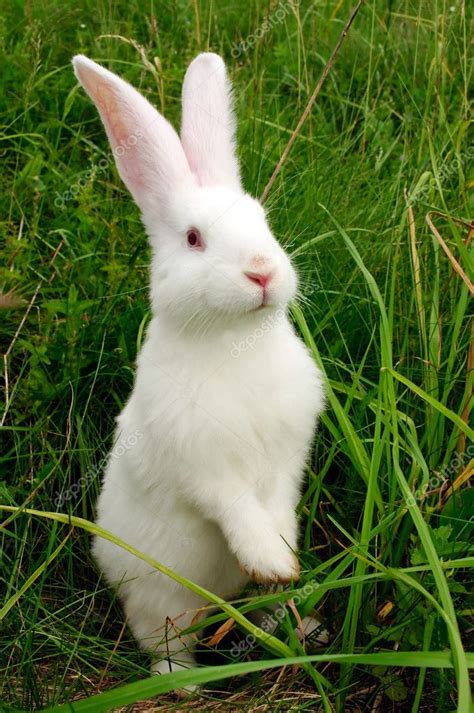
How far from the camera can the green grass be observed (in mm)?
2707

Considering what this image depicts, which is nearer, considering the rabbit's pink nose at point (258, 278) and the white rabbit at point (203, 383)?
the rabbit's pink nose at point (258, 278)

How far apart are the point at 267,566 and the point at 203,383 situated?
1.77 feet

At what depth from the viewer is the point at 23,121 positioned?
441 centimetres

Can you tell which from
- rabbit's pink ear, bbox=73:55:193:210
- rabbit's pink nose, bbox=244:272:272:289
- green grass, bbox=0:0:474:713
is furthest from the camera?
rabbit's pink ear, bbox=73:55:193:210

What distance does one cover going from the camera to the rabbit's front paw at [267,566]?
8.98 feet

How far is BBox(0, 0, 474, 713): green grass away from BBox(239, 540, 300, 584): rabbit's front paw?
65 millimetres

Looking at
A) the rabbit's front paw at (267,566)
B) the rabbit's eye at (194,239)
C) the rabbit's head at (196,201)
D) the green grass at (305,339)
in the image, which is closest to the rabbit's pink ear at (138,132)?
the rabbit's head at (196,201)

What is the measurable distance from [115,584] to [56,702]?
57 cm

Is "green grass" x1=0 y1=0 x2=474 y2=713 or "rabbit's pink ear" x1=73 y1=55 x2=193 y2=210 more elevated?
"rabbit's pink ear" x1=73 y1=55 x2=193 y2=210

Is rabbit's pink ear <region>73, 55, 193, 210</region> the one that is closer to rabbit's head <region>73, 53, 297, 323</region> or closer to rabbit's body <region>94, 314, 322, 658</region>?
rabbit's head <region>73, 53, 297, 323</region>

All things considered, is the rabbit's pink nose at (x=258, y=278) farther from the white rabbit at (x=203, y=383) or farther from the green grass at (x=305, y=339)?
the green grass at (x=305, y=339)

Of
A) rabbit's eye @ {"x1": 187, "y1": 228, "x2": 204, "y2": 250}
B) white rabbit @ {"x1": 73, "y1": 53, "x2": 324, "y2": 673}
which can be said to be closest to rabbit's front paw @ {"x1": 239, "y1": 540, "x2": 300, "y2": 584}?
white rabbit @ {"x1": 73, "y1": 53, "x2": 324, "y2": 673}

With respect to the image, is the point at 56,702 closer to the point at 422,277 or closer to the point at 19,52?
the point at 422,277

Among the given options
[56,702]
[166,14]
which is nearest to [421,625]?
[56,702]
